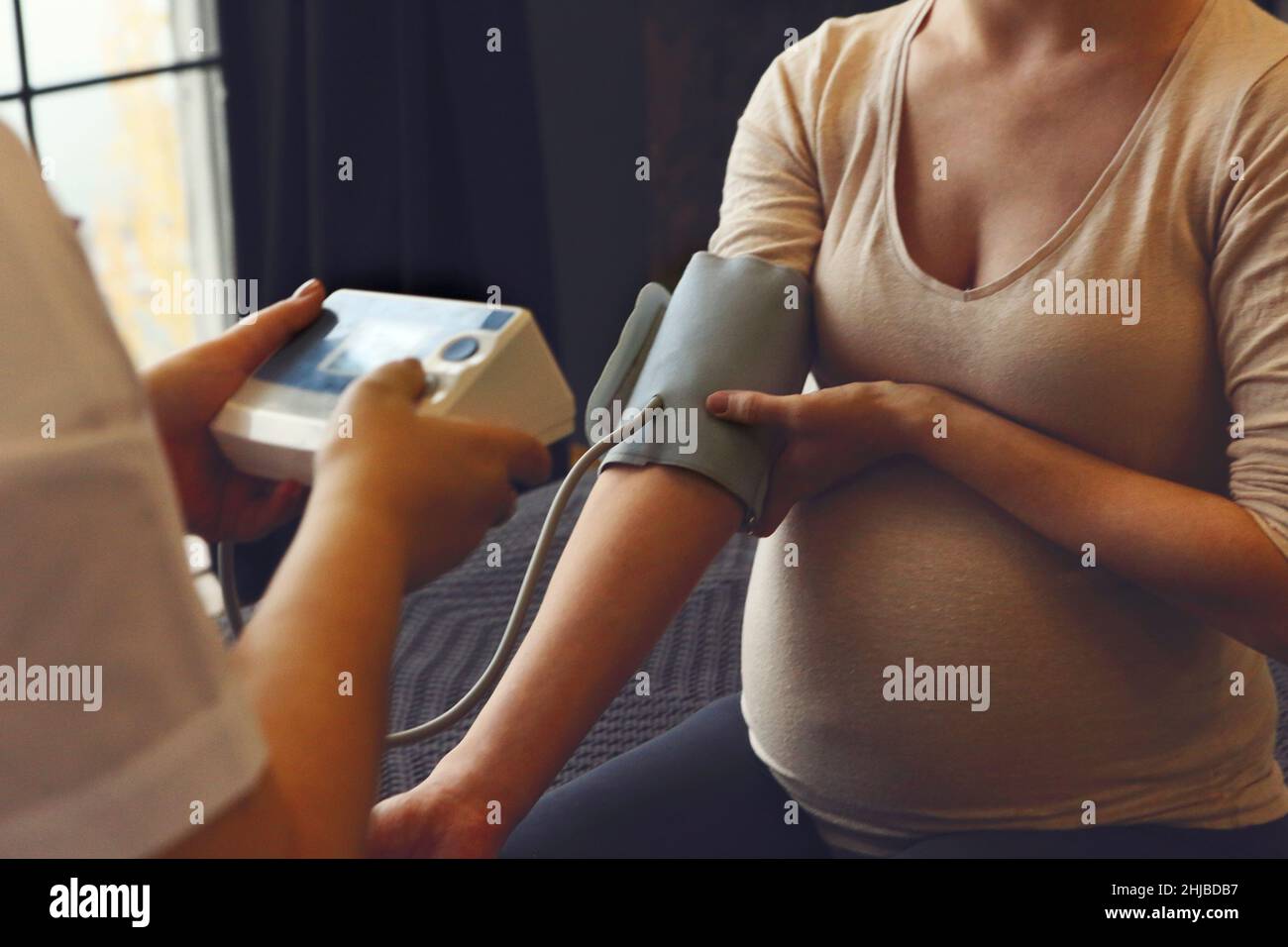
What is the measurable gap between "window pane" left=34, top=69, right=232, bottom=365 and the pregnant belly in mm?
1796

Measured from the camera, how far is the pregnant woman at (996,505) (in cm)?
90

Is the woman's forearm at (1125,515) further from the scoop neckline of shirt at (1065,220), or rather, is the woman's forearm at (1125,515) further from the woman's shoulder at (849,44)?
the woman's shoulder at (849,44)

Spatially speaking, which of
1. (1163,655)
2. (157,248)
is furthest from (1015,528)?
(157,248)

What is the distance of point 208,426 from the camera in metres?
0.84

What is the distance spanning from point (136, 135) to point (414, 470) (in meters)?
2.06

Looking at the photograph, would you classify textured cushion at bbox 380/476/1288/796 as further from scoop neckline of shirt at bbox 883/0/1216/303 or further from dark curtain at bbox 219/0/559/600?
dark curtain at bbox 219/0/559/600

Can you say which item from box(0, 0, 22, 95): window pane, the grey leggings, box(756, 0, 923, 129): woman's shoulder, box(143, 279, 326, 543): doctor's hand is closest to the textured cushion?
the grey leggings

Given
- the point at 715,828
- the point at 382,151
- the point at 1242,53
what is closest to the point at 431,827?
the point at 715,828

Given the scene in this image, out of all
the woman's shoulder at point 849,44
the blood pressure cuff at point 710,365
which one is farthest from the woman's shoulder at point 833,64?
the blood pressure cuff at point 710,365

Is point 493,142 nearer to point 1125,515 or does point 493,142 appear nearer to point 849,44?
point 849,44

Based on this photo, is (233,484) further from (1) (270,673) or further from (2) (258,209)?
(2) (258,209)

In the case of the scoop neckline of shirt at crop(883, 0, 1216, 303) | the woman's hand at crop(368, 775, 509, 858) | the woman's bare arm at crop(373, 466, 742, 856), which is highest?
the scoop neckline of shirt at crop(883, 0, 1216, 303)

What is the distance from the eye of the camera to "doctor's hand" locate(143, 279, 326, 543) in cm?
84
